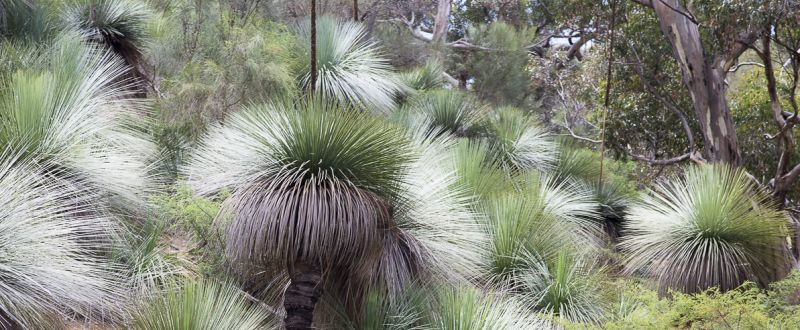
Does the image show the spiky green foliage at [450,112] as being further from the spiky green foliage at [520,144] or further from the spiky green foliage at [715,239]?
the spiky green foliage at [715,239]

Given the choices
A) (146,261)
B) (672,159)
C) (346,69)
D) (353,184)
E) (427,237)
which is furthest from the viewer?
(672,159)

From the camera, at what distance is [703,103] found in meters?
13.0

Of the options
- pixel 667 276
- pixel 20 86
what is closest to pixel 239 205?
pixel 20 86

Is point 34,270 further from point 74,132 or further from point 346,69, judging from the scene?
point 346,69

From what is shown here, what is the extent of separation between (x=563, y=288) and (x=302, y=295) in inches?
133

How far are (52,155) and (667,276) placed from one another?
22.9ft

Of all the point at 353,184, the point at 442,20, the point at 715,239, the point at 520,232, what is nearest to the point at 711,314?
the point at 353,184

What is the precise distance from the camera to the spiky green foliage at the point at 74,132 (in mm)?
8141

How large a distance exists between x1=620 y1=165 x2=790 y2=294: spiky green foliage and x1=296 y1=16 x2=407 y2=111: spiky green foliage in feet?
15.9

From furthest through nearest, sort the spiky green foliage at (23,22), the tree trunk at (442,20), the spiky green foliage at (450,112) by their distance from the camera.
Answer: the tree trunk at (442,20) → the spiky green foliage at (450,112) → the spiky green foliage at (23,22)

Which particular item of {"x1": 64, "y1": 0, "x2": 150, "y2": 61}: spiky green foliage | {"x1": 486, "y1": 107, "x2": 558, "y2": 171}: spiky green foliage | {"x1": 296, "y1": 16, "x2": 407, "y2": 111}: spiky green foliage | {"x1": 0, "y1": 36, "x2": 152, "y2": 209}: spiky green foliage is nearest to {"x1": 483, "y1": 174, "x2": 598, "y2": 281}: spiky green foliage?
{"x1": 296, "y1": 16, "x2": 407, "y2": 111}: spiky green foliage

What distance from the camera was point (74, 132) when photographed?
338 inches

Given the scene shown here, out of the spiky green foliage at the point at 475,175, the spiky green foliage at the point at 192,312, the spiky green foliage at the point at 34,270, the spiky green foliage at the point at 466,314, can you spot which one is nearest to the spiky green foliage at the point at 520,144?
the spiky green foliage at the point at 475,175

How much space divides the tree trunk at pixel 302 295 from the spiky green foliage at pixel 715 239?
4540mm
